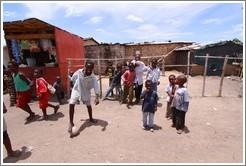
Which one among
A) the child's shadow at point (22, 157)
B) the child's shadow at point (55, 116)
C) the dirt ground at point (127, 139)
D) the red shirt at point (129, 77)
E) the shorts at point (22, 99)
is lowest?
the child's shadow at point (55, 116)

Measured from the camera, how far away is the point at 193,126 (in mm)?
5113

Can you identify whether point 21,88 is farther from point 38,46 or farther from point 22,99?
point 38,46

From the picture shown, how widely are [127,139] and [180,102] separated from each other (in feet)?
4.42

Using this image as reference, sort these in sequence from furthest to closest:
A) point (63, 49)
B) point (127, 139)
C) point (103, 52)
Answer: point (103, 52)
point (63, 49)
point (127, 139)

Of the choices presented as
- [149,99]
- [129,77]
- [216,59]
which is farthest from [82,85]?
[216,59]

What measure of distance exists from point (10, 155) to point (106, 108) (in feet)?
11.0

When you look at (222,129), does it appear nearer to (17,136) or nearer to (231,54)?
(17,136)

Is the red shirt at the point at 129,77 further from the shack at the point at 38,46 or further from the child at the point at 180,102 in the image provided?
the shack at the point at 38,46

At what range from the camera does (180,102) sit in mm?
4621

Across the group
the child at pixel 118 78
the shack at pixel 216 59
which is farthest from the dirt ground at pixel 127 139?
the shack at pixel 216 59

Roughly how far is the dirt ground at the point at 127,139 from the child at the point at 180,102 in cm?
19

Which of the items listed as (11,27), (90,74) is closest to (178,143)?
(90,74)

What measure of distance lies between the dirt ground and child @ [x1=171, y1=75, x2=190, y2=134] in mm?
194

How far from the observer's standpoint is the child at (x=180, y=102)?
4574 mm
